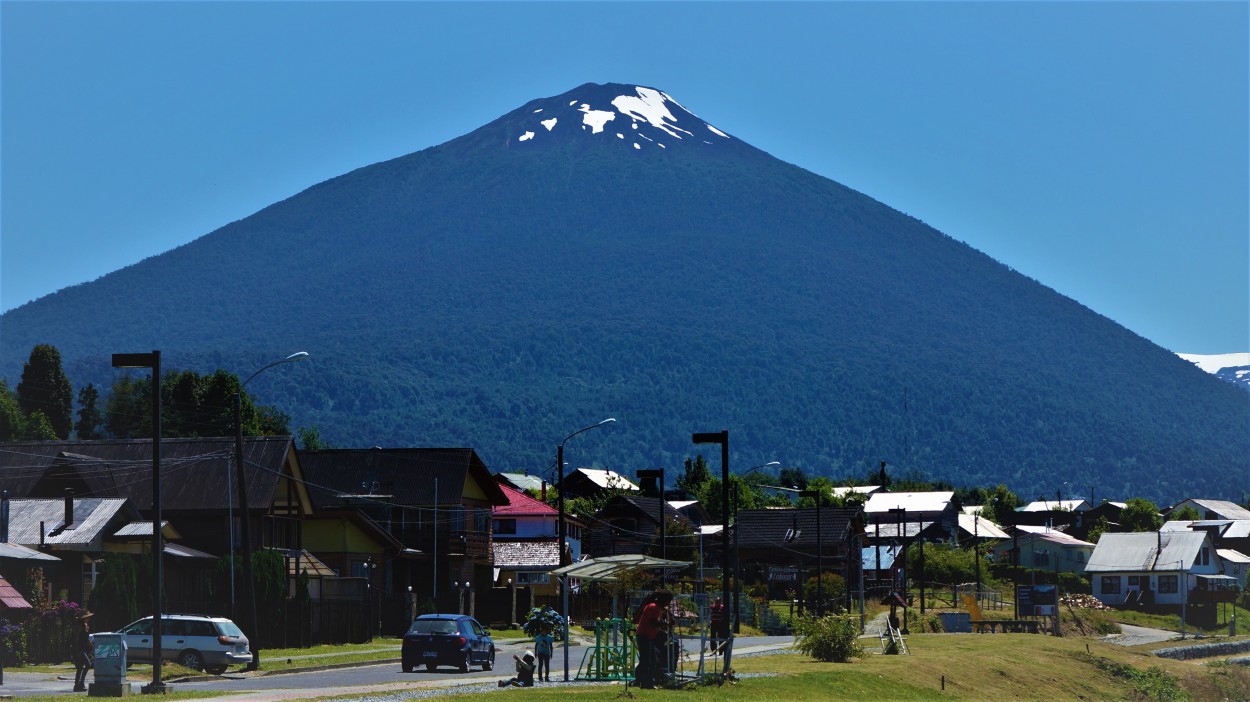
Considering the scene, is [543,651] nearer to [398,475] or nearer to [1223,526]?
[398,475]

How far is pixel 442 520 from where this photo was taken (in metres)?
81.8

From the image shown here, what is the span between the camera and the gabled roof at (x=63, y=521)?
55.8 meters

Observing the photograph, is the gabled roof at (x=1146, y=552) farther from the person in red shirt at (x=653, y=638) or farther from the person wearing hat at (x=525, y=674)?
the person in red shirt at (x=653, y=638)

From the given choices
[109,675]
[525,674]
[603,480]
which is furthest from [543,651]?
[603,480]

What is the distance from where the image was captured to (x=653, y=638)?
36.2m

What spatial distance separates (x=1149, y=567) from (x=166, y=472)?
7206cm

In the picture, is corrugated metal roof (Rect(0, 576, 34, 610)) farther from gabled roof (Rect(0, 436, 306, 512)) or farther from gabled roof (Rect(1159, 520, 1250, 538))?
gabled roof (Rect(1159, 520, 1250, 538))

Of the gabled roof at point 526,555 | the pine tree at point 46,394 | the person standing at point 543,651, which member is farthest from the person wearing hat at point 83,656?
the pine tree at point 46,394

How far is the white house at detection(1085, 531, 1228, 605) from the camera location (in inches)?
4473

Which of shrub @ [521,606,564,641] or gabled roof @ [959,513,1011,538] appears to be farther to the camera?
gabled roof @ [959,513,1011,538]

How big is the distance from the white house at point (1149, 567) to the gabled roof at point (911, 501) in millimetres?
26315

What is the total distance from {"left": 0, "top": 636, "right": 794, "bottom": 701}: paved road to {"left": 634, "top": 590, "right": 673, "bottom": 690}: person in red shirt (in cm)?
449

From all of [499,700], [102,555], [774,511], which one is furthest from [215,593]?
[774,511]

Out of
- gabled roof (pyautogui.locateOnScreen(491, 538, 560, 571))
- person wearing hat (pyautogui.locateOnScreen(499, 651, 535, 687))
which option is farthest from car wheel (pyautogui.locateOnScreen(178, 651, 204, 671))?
gabled roof (pyautogui.locateOnScreen(491, 538, 560, 571))
